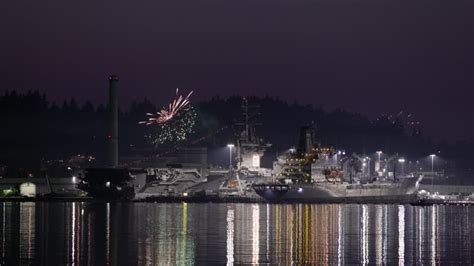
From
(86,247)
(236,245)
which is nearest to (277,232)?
(236,245)

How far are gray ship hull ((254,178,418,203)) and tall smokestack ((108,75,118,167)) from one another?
2283cm

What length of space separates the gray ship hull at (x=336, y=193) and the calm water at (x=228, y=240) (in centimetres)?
6302

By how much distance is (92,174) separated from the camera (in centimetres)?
17188

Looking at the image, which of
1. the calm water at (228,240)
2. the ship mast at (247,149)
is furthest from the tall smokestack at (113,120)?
the calm water at (228,240)

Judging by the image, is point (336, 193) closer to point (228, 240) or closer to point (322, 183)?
point (322, 183)

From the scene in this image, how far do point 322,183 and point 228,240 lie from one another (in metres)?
99.5

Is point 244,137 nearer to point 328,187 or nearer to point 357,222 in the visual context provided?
point 328,187

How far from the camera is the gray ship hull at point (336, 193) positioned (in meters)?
168

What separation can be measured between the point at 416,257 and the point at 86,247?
17.6m

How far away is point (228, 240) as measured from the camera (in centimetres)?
7206

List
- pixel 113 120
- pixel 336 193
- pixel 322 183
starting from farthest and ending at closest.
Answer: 1. pixel 113 120
2. pixel 336 193
3. pixel 322 183

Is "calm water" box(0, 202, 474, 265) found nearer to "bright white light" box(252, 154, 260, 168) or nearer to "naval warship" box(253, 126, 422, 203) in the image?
"naval warship" box(253, 126, 422, 203)

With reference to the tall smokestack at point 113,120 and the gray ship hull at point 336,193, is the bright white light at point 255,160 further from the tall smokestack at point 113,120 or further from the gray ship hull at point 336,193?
the tall smokestack at point 113,120

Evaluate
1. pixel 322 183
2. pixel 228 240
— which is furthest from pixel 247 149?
pixel 228 240
